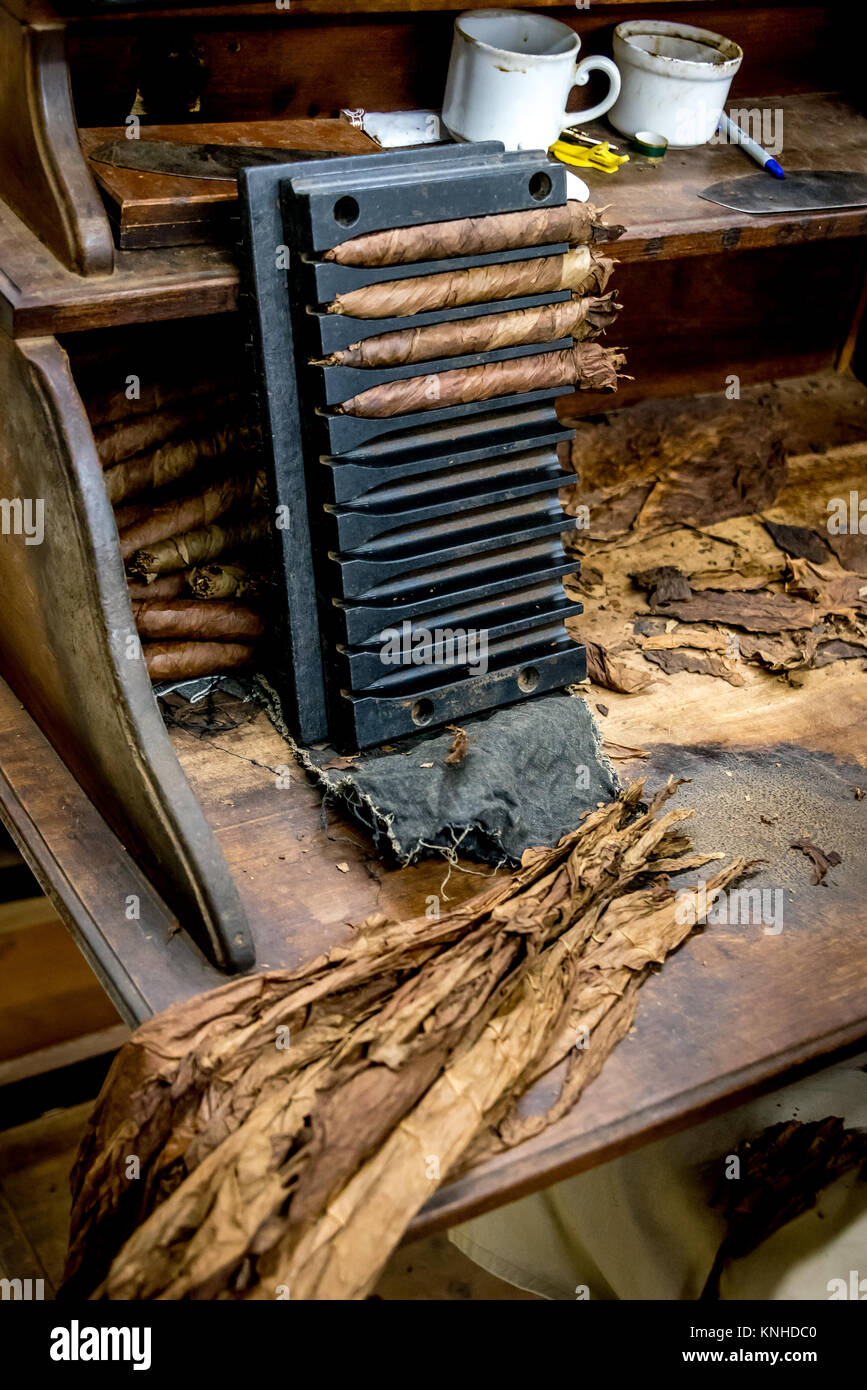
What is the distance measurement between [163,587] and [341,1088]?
27.7 inches

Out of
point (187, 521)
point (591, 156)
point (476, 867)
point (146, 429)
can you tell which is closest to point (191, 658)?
point (187, 521)

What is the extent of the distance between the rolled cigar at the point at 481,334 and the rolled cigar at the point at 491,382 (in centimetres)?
2

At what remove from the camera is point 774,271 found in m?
1.95

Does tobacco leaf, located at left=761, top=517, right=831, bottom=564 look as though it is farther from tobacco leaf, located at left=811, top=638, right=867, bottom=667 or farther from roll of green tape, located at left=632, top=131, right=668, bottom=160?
roll of green tape, located at left=632, top=131, right=668, bottom=160

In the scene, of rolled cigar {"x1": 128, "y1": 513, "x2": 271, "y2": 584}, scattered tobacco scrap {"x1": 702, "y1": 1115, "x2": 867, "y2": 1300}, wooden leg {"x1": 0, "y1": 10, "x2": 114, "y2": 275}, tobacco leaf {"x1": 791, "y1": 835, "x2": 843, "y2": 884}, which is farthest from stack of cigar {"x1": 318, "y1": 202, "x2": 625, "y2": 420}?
Result: scattered tobacco scrap {"x1": 702, "y1": 1115, "x2": 867, "y2": 1300}

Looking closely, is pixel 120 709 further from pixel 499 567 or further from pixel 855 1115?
pixel 855 1115

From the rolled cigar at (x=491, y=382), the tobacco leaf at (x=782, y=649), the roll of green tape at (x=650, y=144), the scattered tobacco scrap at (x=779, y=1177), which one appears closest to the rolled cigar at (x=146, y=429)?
the rolled cigar at (x=491, y=382)

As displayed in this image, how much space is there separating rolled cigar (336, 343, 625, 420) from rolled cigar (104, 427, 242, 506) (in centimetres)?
33

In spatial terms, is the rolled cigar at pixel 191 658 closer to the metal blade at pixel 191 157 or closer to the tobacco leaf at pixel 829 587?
the metal blade at pixel 191 157

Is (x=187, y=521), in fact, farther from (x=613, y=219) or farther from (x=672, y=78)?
(x=672, y=78)

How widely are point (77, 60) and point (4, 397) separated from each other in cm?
43

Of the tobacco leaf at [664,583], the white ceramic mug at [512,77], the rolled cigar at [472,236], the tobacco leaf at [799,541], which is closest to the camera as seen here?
the rolled cigar at [472,236]

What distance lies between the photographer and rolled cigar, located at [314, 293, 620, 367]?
1152mm

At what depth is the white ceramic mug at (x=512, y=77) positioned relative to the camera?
133cm
